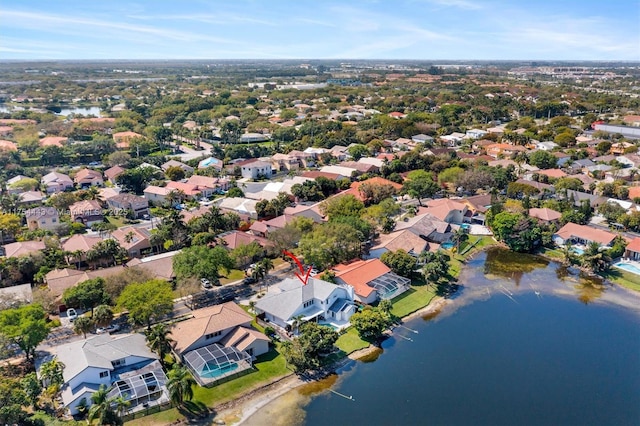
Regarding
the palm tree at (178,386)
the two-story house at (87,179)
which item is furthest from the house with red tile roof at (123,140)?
the palm tree at (178,386)

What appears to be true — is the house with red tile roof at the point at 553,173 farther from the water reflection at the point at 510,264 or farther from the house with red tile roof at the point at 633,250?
the water reflection at the point at 510,264

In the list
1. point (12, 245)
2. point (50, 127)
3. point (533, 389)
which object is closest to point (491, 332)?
point (533, 389)

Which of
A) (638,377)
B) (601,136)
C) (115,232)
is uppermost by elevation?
(601,136)

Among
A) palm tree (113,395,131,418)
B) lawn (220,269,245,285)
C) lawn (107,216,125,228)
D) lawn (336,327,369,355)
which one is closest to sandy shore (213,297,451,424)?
lawn (336,327,369,355)

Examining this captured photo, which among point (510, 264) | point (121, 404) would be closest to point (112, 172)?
point (121, 404)

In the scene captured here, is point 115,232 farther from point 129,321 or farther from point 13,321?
point 13,321

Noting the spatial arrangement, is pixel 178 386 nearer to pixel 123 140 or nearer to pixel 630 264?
pixel 630 264
